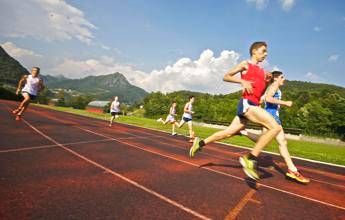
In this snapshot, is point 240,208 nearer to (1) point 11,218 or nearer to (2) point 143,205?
(2) point 143,205

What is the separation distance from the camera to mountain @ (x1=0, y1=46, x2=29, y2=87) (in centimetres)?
15920

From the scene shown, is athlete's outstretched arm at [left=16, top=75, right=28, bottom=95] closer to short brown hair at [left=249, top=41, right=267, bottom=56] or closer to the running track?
the running track

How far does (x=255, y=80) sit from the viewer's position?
5066 mm

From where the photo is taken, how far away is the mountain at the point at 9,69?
522 feet

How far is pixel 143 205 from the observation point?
373 cm

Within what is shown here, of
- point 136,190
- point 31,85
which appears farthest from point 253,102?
point 31,85

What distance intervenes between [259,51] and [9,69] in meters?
188

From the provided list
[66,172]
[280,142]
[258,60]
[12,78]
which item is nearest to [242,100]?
[258,60]

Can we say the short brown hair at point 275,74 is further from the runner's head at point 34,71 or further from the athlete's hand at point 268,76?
the runner's head at point 34,71

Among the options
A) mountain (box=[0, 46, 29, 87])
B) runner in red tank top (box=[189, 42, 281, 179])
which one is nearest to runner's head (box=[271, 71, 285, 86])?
runner in red tank top (box=[189, 42, 281, 179])

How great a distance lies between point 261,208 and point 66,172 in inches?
123

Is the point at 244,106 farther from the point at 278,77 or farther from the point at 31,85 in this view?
the point at 31,85

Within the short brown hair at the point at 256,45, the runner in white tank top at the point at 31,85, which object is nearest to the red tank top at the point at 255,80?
the short brown hair at the point at 256,45

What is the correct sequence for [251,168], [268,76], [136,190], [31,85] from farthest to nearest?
[31,85] < [268,76] < [251,168] < [136,190]
